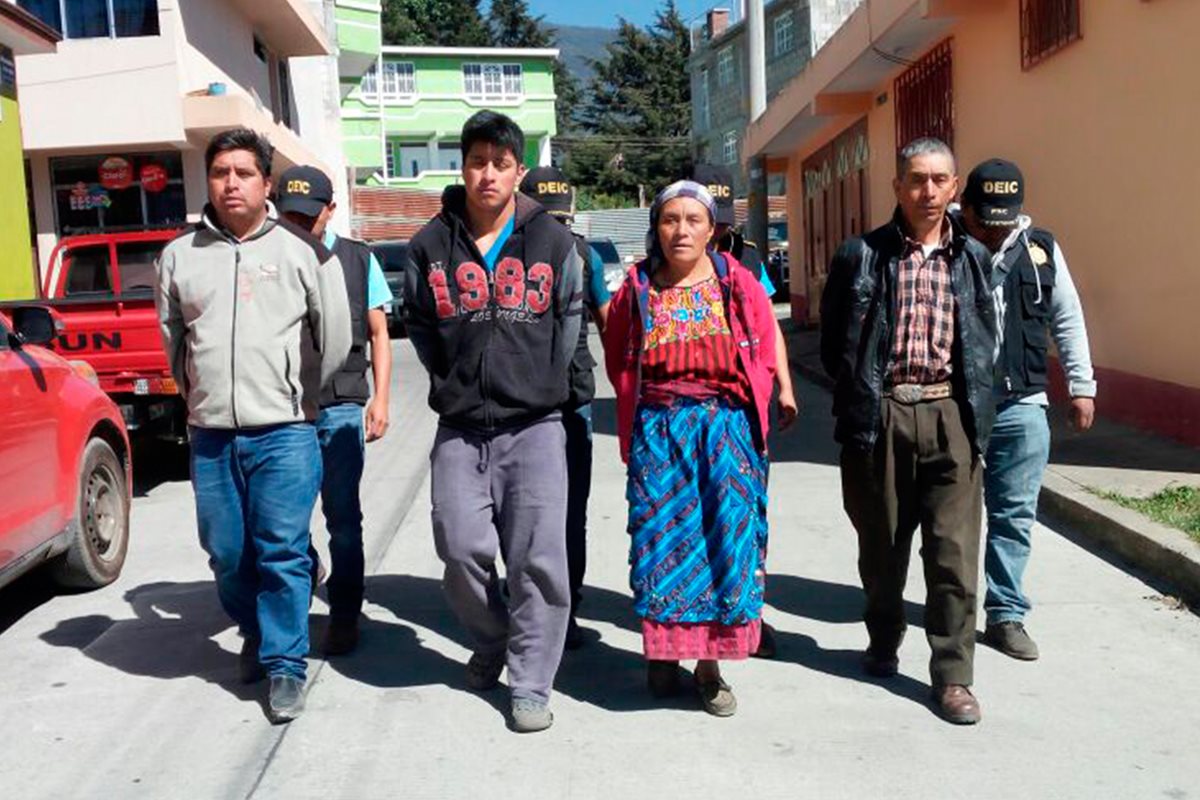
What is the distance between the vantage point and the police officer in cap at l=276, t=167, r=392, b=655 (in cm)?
516

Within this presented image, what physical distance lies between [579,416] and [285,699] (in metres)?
1.48

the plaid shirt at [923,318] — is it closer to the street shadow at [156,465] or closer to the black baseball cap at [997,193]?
the black baseball cap at [997,193]

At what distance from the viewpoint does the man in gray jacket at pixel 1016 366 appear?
4863mm

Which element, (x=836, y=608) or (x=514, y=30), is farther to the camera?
(x=514, y=30)

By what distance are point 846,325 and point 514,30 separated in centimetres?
7257

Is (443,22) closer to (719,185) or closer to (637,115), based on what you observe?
(637,115)

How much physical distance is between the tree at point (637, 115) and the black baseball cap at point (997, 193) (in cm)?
5810

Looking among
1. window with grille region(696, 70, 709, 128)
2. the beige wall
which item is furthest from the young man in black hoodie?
window with grille region(696, 70, 709, 128)

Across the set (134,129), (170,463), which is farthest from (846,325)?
(134,129)

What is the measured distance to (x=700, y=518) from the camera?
4.33 metres

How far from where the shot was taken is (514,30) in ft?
242

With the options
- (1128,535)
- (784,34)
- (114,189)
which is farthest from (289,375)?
(784,34)

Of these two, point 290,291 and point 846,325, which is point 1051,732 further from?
point 290,291

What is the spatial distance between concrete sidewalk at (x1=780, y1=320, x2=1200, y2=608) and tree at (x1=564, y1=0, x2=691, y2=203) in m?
54.6
